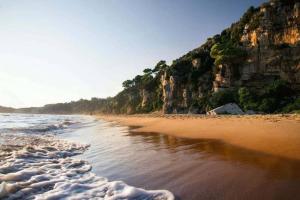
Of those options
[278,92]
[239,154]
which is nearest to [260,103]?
[278,92]

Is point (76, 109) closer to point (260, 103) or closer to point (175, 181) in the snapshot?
point (260, 103)

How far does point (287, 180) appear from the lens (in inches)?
161

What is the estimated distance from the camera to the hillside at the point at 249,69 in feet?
92.3

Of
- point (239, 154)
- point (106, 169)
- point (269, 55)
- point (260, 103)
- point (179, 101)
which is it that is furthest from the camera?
point (179, 101)

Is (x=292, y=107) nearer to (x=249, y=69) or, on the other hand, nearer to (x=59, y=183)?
(x=249, y=69)

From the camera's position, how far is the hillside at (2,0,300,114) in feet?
92.3

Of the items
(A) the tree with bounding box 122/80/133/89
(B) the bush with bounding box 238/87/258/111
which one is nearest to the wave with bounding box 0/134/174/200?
(B) the bush with bounding box 238/87/258/111

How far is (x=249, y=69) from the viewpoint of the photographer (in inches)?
1342

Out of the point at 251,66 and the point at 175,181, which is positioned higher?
the point at 251,66

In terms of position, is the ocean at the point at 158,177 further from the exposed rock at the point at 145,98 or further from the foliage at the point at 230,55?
the exposed rock at the point at 145,98

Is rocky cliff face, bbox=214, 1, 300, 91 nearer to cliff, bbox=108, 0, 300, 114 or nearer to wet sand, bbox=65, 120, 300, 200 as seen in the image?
cliff, bbox=108, 0, 300, 114

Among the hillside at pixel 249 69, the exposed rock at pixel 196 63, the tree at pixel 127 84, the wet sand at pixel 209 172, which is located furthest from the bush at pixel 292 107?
the tree at pixel 127 84

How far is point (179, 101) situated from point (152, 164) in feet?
128

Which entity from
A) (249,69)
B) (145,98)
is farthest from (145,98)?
(249,69)
